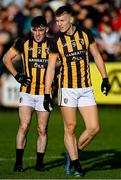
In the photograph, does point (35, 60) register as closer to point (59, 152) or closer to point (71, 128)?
point (71, 128)

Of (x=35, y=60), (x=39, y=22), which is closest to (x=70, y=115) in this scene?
(x=35, y=60)

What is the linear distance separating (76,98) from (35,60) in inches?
35.9

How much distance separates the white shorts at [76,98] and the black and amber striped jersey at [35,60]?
0.61 metres

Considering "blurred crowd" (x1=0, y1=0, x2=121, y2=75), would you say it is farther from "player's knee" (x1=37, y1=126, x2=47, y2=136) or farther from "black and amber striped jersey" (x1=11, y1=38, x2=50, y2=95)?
"player's knee" (x1=37, y1=126, x2=47, y2=136)

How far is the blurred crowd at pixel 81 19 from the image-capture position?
21.2 meters

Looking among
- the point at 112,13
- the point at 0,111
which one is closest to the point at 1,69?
the point at 0,111

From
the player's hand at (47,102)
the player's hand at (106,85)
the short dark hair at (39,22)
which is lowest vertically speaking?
the player's hand at (47,102)

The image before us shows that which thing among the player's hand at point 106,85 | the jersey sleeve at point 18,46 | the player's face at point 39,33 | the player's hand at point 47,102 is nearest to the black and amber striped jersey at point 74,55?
the player's hand at point 47,102

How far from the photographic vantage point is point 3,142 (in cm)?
1472

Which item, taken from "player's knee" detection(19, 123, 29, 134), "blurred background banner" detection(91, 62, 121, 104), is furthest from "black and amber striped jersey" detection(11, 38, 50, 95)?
"blurred background banner" detection(91, 62, 121, 104)

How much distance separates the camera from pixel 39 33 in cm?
1123

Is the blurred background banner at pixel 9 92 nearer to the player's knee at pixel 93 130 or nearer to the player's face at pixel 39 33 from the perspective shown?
the player's face at pixel 39 33

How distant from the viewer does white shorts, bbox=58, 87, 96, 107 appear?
1078 centimetres

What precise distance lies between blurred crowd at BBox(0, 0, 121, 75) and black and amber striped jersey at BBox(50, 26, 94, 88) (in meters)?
9.57
